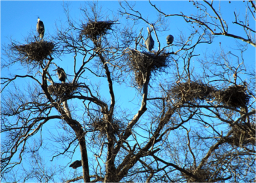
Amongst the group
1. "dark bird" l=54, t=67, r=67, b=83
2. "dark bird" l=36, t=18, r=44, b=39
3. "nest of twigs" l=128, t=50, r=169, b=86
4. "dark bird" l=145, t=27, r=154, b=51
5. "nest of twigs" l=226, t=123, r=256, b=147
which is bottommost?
"nest of twigs" l=226, t=123, r=256, b=147

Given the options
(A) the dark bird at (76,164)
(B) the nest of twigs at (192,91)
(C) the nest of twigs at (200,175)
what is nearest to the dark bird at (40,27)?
(A) the dark bird at (76,164)

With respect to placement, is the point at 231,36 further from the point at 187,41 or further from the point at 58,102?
the point at 58,102

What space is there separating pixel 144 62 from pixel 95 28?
1.71 meters

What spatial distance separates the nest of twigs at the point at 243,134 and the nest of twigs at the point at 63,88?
4407mm

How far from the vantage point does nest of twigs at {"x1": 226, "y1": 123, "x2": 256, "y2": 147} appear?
8.84 meters

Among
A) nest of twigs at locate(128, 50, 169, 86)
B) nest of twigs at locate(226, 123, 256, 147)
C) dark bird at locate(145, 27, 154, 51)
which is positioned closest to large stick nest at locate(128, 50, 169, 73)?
nest of twigs at locate(128, 50, 169, 86)

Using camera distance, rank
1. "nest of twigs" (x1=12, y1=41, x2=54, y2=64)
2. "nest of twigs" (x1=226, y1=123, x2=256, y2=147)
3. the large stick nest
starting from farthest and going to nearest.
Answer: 1. "nest of twigs" (x1=12, y1=41, x2=54, y2=64)
2. the large stick nest
3. "nest of twigs" (x1=226, y1=123, x2=256, y2=147)

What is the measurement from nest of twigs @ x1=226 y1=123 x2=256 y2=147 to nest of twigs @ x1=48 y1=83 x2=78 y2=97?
4407 millimetres

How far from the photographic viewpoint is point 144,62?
1050 centimetres

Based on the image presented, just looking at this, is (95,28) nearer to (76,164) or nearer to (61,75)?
(61,75)

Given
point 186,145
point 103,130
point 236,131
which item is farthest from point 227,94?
point 103,130

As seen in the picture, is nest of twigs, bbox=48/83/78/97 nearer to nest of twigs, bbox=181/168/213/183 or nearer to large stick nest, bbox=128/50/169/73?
large stick nest, bbox=128/50/169/73

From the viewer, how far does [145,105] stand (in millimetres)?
10398

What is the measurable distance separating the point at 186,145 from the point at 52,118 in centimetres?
390
